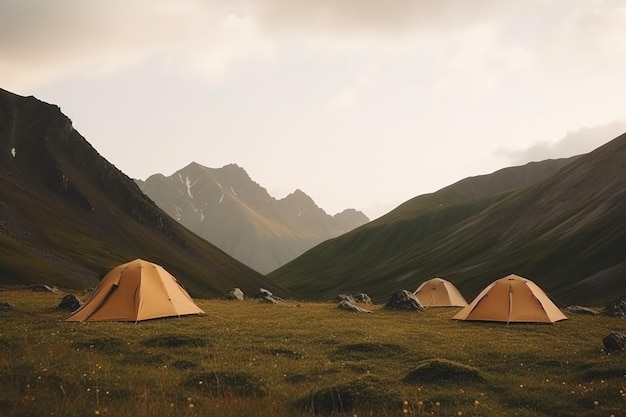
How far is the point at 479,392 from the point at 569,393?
277cm

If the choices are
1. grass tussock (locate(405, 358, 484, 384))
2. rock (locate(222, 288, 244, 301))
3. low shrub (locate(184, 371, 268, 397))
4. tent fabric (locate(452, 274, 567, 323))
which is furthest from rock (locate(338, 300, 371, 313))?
low shrub (locate(184, 371, 268, 397))

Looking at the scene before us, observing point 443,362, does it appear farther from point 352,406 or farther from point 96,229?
point 96,229

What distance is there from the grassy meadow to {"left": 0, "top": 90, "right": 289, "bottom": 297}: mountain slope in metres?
44.5

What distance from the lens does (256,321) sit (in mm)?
31312

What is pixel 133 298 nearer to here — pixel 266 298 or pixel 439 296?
pixel 266 298

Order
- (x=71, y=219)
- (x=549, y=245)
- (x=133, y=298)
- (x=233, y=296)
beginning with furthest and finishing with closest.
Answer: (x=71, y=219) < (x=549, y=245) < (x=233, y=296) < (x=133, y=298)

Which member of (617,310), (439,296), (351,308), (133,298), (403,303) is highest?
(133,298)

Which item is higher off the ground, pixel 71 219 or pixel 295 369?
pixel 71 219

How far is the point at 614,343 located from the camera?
2188 cm

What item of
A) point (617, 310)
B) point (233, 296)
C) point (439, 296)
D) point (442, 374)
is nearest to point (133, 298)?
point (442, 374)

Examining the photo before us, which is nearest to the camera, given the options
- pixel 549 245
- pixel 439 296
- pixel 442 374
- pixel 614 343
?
pixel 442 374

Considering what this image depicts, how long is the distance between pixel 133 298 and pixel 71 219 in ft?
319

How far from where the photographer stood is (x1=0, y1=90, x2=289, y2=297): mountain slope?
82.2 m

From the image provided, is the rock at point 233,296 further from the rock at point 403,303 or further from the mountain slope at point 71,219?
the mountain slope at point 71,219
